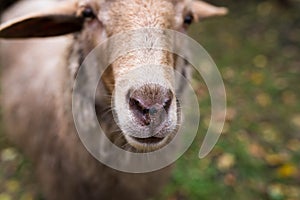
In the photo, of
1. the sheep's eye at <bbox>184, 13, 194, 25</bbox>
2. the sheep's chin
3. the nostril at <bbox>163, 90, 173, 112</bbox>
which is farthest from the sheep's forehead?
the sheep's chin

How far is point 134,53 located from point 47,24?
787 mm

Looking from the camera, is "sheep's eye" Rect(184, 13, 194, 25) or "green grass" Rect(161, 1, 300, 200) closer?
"sheep's eye" Rect(184, 13, 194, 25)

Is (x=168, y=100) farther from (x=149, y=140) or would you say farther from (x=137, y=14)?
(x=137, y=14)

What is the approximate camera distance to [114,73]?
8.87 feet

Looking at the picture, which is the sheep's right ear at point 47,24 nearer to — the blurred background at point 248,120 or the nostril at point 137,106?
the nostril at point 137,106

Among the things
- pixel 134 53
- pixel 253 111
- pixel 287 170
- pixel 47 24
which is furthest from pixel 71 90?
pixel 253 111

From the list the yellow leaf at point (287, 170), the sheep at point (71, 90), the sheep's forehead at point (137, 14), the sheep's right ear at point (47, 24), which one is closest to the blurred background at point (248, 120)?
the yellow leaf at point (287, 170)

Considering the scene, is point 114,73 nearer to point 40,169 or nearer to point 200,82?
point 40,169

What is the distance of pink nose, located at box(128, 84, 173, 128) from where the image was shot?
2.37 metres

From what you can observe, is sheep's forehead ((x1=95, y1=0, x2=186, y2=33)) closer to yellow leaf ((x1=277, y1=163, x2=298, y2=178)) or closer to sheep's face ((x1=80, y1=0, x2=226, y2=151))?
sheep's face ((x1=80, y1=0, x2=226, y2=151))

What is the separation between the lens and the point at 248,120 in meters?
5.46

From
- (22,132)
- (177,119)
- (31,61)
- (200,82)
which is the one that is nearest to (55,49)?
(31,61)

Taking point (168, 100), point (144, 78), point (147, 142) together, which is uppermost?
point (144, 78)

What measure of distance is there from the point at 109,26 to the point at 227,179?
87.9 inches
